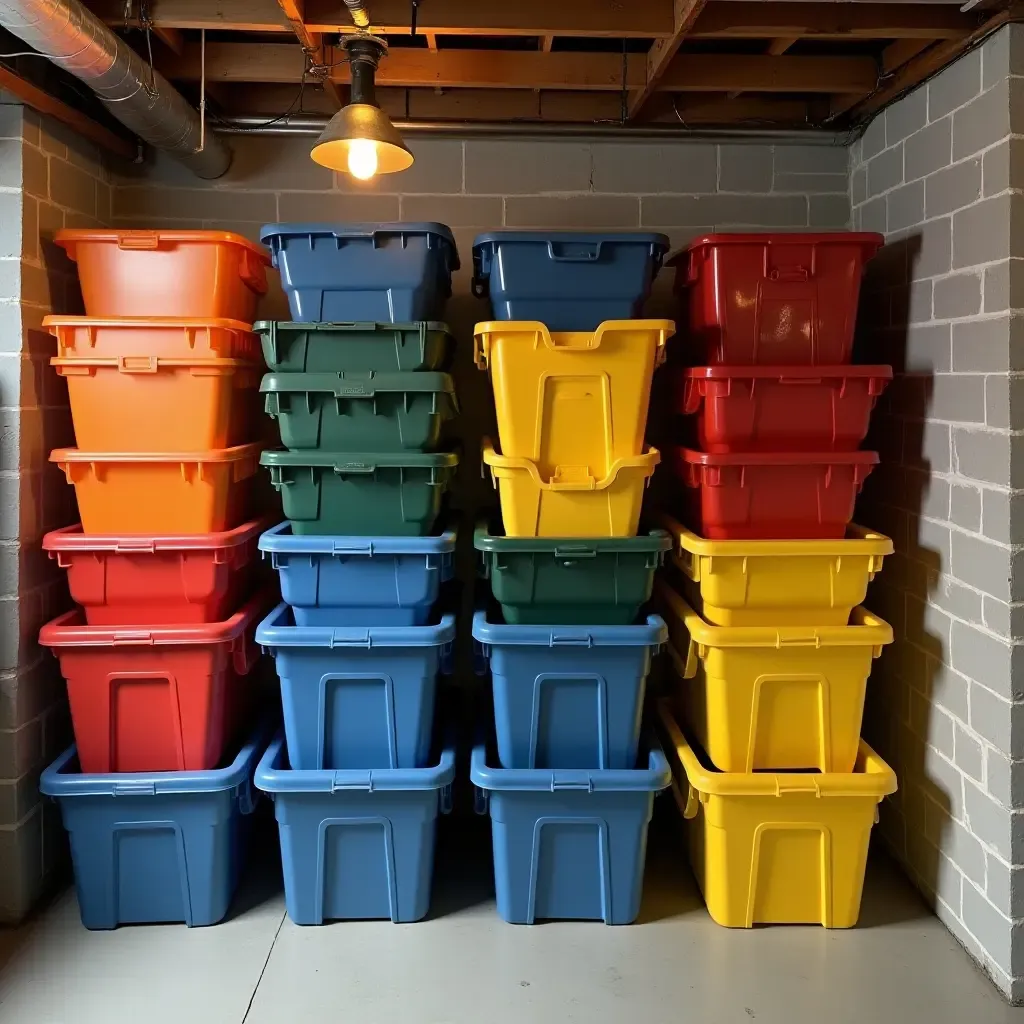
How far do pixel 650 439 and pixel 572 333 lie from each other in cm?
85

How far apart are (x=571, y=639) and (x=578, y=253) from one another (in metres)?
1.05

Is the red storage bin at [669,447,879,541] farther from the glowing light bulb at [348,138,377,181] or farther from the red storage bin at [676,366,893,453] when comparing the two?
the glowing light bulb at [348,138,377,181]

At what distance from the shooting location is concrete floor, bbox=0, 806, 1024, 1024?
7.00ft

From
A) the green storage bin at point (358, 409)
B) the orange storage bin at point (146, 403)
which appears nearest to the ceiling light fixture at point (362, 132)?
the green storage bin at point (358, 409)

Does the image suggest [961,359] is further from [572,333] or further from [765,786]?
[765,786]

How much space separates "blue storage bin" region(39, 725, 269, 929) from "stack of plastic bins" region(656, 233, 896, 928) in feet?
4.28

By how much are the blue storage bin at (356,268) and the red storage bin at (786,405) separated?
0.81 meters

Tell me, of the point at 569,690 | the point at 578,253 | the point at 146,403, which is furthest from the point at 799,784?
the point at 146,403

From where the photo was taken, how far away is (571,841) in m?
2.47

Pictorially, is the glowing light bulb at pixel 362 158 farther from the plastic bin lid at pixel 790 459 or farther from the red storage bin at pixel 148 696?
the red storage bin at pixel 148 696

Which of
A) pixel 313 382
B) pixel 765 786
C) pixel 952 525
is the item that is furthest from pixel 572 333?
pixel 765 786

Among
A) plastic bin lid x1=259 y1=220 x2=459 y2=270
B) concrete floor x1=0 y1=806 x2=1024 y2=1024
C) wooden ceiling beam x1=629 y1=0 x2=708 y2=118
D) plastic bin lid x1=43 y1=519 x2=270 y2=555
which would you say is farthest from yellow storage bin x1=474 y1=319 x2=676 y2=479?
concrete floor x1=0 y1=806 x2=1024 y2=1024

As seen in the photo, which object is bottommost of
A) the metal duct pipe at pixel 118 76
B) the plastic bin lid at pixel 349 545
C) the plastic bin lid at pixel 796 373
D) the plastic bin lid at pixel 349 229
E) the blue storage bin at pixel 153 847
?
the blue storage bin at pixel 153 847

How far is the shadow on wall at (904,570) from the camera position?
8.39ft
